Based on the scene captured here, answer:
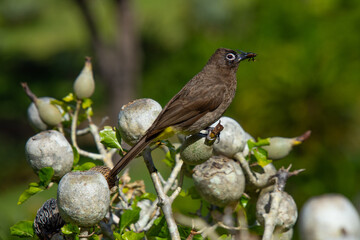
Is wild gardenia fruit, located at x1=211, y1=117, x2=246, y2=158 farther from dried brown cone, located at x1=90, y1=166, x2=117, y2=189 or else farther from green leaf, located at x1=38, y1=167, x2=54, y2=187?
green leaf, located at x1=38, y1=167, x2=54, y2=187

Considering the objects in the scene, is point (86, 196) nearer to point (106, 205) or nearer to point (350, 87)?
point (106, 205)

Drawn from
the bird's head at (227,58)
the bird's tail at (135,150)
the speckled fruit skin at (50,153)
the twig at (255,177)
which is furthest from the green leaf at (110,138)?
the bird's head at (227,58)

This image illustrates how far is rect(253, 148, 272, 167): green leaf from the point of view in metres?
1.49

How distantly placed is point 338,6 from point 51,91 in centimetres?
696

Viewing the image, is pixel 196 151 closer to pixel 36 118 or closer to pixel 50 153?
pixel 50 153

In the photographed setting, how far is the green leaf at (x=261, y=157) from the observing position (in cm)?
149

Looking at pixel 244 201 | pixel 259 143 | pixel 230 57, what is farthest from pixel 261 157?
pixel 230 57

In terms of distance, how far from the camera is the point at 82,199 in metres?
1.19

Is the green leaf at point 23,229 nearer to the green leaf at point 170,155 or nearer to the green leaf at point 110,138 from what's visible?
the green leaf at point 110,138

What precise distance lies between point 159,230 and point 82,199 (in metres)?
0.27

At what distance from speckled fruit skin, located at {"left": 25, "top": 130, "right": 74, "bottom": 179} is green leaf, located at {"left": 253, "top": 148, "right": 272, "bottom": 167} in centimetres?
51

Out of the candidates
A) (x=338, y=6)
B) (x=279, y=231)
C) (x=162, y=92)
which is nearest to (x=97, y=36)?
(x=162, y=92)

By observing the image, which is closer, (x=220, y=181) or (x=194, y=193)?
(x=220, y=181)

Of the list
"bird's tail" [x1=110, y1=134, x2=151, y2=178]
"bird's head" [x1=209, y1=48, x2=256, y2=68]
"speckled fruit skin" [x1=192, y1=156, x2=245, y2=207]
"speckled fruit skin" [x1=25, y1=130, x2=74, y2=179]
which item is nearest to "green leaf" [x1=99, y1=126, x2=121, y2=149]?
"bird's tail" [x1=110, y1=134, x2=151, y2=178]
